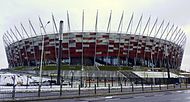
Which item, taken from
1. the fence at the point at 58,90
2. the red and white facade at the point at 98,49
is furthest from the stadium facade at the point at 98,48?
the fence at the point at 58,90

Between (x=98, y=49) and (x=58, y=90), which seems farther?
(x=98, y=49)

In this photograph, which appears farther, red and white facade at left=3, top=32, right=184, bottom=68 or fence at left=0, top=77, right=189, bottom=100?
red and white facade at left=3, top=32, right=184, bottom=68

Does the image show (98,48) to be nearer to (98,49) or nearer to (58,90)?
(98,49)

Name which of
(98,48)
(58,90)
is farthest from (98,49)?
(58,90)

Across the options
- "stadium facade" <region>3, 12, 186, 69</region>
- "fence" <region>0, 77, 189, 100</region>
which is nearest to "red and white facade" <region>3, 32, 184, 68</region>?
"stadium facade" <region>3, 12, 186, 69</region>

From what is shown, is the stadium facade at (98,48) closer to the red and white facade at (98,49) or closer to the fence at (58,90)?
the red and white facade at (98,49)

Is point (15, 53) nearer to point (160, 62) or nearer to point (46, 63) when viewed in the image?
point (46, 63)

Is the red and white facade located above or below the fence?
above

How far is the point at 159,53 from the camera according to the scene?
311ft

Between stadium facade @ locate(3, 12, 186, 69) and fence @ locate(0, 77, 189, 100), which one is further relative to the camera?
stadium facade @ locate(3, 12, 186, 69)

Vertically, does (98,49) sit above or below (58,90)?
above

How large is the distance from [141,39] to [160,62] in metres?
13.6

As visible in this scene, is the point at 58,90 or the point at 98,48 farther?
the point at 98,48

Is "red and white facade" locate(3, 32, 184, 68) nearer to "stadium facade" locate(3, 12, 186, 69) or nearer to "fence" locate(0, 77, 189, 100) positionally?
"stadium facade" locate(3, 12, 186, 69)
